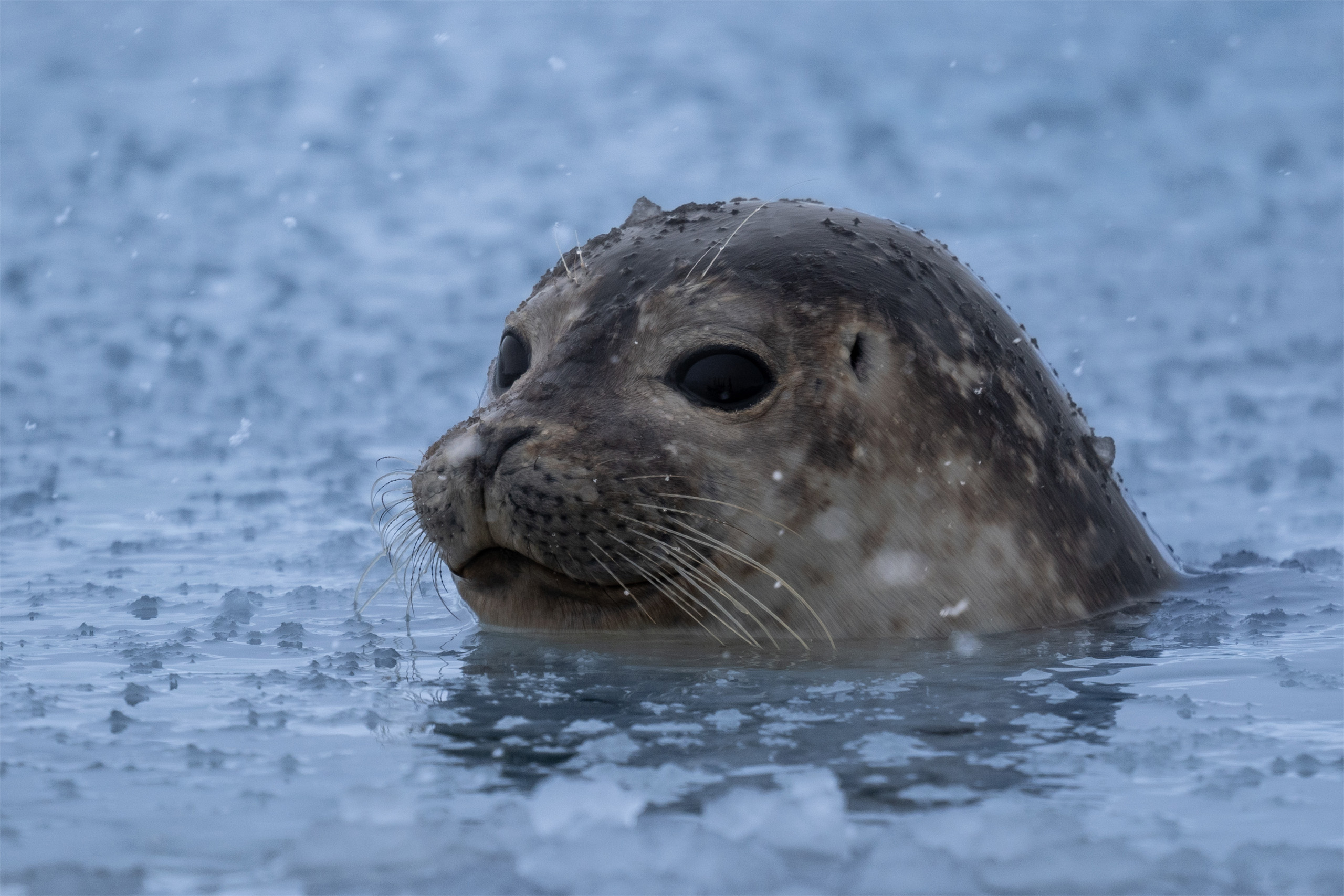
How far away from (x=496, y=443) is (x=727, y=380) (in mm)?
646

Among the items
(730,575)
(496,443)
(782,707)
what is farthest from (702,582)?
(782,707)

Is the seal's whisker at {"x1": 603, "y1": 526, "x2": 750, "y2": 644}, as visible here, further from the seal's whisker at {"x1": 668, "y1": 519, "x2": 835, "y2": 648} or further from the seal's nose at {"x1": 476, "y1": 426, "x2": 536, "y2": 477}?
the seal's nose at {"x1": 476, "y1": 426, "x2": 536, "y2": 477}

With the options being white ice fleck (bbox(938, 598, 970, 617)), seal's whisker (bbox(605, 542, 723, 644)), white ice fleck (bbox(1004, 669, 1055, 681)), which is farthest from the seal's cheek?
white ice fleck (bbox(1004, 669, 1055, 681))

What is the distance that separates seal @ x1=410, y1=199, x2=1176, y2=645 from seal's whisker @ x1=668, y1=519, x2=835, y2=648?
1 cm

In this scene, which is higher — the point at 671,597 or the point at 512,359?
the point at 512,359

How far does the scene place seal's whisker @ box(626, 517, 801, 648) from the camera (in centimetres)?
394

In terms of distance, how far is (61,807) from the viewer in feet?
8.28

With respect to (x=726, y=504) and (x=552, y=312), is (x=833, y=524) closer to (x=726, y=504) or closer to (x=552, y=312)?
(x=726, y=504)

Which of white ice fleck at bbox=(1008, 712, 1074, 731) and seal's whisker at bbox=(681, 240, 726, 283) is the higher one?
seal's whisker at bbox=(681, 240, 726, 283)

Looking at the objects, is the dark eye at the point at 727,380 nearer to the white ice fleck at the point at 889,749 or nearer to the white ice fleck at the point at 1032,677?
the white ice fleck at the point at 1032,677

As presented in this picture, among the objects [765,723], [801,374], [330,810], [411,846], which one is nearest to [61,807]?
[330,810]

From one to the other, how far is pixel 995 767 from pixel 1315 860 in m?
0.60

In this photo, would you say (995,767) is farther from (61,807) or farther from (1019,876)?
(61,807)

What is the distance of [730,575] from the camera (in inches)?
162
